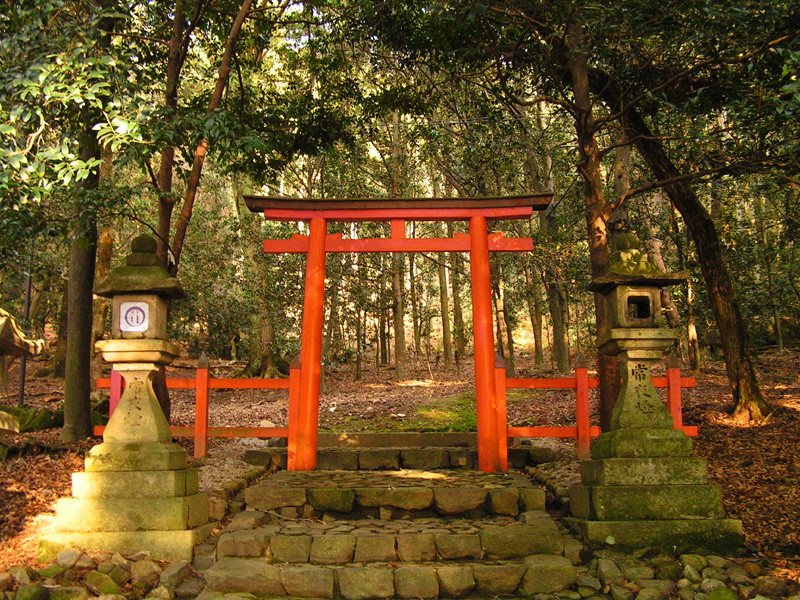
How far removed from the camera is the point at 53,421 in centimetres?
936

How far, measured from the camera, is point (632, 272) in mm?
5895

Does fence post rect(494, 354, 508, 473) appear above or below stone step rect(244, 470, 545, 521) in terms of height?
above

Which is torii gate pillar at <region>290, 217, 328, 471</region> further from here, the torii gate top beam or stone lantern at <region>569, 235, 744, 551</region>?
stone lantern at <region>569, 235, 744, 551</region>

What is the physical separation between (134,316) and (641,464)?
4.73 metres

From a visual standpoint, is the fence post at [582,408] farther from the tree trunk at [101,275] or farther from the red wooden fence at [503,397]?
the tree trunk at [101,275]

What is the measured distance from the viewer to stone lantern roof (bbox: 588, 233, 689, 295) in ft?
19.3

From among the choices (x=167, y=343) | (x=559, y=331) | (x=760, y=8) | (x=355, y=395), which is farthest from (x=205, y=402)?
(x=559, y=331)

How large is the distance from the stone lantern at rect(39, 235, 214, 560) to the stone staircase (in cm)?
39

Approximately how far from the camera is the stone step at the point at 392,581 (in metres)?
4.76

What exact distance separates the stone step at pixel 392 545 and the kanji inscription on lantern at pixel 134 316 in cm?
202

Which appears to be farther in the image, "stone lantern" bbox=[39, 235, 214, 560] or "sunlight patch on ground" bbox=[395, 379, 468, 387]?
"sunlight patch on ground" bbox=[395, 379, 468, 387]

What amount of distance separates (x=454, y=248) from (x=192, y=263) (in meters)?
12.0

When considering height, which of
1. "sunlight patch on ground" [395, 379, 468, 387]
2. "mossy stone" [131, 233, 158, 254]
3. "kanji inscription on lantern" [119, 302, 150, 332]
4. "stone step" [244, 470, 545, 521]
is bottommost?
"stone step" [244, 470, 545, 521]

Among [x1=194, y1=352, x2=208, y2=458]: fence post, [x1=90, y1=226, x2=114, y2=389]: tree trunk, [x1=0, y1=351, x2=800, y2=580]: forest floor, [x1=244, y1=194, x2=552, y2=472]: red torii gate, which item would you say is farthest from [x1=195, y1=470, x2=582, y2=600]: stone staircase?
[x1=90, y1=226, x2=114, y2=389]: tree trunk
